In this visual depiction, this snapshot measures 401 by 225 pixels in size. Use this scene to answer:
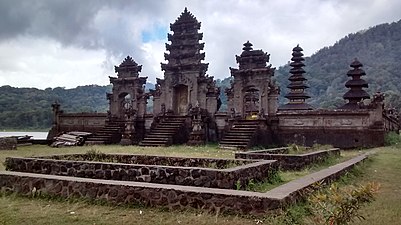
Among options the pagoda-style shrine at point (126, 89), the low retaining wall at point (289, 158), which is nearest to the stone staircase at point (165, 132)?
the pagoda-style shrine at point (126, 89)

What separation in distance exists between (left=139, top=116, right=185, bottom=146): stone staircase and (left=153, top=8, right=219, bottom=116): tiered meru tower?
3.63ft

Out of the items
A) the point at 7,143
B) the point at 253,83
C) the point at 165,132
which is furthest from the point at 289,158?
the point at 7,143

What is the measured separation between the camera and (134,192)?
8.11 meters

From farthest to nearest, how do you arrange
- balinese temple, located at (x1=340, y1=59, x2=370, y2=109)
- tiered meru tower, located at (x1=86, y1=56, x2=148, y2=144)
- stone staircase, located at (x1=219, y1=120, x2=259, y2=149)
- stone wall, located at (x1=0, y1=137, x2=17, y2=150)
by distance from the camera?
balinese temple, located at (x1=340, y1=59, x2=370, y2=109)
tiered meru tower, located at (x1=86, y1=56, x2=148, y2=144)
stone wall, located at (x1=0, y1=137, x2=17, y2=150)
stone staircase, located at (x1=219, y1=120, x2=259, y2=149)

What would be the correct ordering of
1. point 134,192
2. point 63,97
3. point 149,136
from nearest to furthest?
point 134,192 → point 149,136 → point 63,97

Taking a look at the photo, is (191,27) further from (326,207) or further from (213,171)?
(326,207)

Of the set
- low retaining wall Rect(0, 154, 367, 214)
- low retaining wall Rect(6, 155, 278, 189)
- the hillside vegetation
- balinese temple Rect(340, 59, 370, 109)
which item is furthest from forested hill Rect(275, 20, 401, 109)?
low retaining wall Rect(0, 154, 367, 214)

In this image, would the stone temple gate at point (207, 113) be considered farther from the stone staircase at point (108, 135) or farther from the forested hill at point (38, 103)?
the forested hill at point (38, 103)

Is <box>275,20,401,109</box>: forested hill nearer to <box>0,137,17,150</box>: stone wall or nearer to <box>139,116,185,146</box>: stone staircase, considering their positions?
<box>139,116,185,146</box>: stone staircase

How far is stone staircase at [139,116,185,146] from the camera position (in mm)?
26547

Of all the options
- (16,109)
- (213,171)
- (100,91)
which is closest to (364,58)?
(100,91)

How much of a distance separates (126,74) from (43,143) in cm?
787

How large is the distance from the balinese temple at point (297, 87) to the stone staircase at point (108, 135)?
1459 centimetres

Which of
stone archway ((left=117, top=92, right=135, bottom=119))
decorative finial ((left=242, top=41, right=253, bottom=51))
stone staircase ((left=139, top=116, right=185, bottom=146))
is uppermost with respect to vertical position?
decorative finial ((left=242, top=41, right=253, bottom=51))
